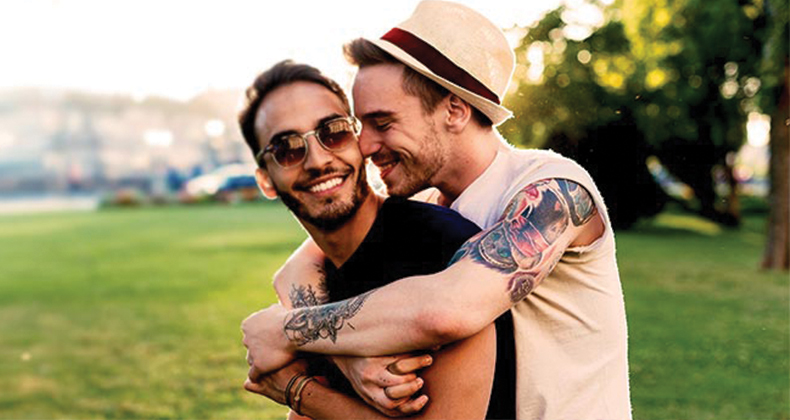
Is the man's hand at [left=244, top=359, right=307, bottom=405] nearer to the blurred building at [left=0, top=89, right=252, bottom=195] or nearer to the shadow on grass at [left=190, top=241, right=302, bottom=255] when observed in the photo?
the shadow on grass at [left=190, top=241, right=302, bottom=255]

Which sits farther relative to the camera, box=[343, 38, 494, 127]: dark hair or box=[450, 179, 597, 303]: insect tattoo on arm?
box=[343, 38, 494, 127]: dark hair

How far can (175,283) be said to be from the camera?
16.5 m

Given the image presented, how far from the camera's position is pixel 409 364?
2.36 metres

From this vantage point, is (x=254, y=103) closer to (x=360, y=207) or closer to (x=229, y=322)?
(x=360, y=207)

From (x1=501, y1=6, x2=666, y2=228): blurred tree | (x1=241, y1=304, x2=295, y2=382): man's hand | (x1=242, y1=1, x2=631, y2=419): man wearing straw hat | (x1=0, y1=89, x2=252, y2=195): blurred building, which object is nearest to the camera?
(x1=242, y1=1, x2=631, y2=419): man wearing straw hat

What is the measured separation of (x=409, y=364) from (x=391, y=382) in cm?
7

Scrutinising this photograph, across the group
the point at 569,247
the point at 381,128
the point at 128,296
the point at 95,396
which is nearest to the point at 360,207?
the point at 381,128

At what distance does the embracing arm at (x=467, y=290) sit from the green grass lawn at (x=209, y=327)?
585 centimetres

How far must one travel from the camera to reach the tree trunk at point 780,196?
17000 millimetres

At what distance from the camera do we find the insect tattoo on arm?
7.82 feet

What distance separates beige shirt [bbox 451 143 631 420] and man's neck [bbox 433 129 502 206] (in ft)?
0.54

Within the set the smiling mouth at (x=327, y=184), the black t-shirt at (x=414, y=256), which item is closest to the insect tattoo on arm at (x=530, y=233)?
the black t-shirt at (x=414, y=256)

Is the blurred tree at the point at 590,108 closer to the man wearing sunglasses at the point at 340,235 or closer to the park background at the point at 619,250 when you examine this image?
the park background at the point at 619,250

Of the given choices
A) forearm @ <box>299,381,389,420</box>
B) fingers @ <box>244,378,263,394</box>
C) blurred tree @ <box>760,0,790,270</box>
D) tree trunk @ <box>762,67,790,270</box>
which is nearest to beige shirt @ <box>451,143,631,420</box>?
forearm @ <box>299,381,389,420</box>
